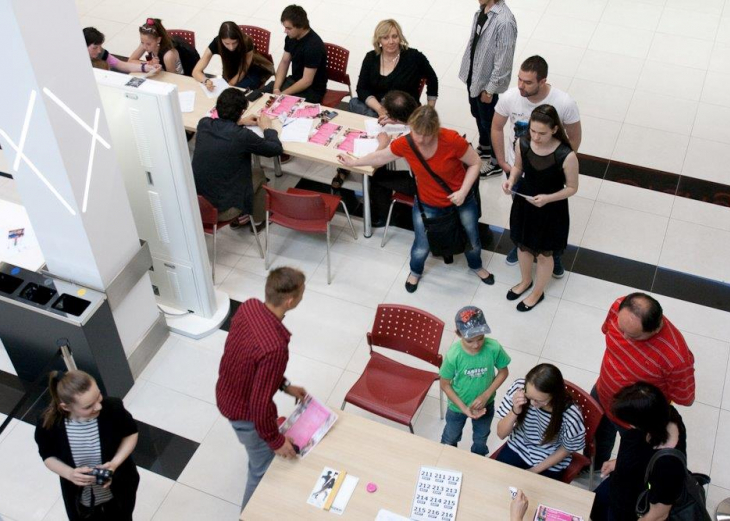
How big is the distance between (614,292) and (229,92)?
3222 millimetres

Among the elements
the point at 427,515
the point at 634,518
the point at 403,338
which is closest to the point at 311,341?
the point at 403,338

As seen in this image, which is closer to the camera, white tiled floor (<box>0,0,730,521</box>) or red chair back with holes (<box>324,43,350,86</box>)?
white tiled floor (<box>0,0,730,521</box>)

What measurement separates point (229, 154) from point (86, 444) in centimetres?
254

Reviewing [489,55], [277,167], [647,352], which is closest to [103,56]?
[277,167]

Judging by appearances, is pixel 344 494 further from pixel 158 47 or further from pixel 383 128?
pixel 158 47

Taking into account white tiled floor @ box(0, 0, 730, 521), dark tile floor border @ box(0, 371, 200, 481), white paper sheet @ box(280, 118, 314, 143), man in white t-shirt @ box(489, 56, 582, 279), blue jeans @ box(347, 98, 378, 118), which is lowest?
dark tile floor border @ box(0, 371, 200, 481)

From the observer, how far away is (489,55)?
6238 millimetres

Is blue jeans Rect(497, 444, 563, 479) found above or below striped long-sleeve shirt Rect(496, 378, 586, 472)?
below

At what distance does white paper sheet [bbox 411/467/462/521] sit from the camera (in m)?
3.46

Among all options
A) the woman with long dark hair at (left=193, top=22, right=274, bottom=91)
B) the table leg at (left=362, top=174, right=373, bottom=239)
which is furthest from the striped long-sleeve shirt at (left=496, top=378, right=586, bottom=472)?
the woman with long dark hair at (left=193, top=22, right=274, bottom=91)

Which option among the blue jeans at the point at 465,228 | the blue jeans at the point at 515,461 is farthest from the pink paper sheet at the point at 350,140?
the blue jeans at the point at 515,461

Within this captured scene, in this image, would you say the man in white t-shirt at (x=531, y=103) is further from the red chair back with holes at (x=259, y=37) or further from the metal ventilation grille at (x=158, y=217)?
the red chair back with holes at (x=259, y=37)

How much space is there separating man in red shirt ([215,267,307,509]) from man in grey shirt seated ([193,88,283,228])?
218 cm

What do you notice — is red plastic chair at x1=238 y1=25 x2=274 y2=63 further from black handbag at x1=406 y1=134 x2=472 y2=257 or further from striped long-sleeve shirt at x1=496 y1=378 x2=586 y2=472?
striped long-sleeve shirt at x1=496 y1=378 x2=586 y2=472
